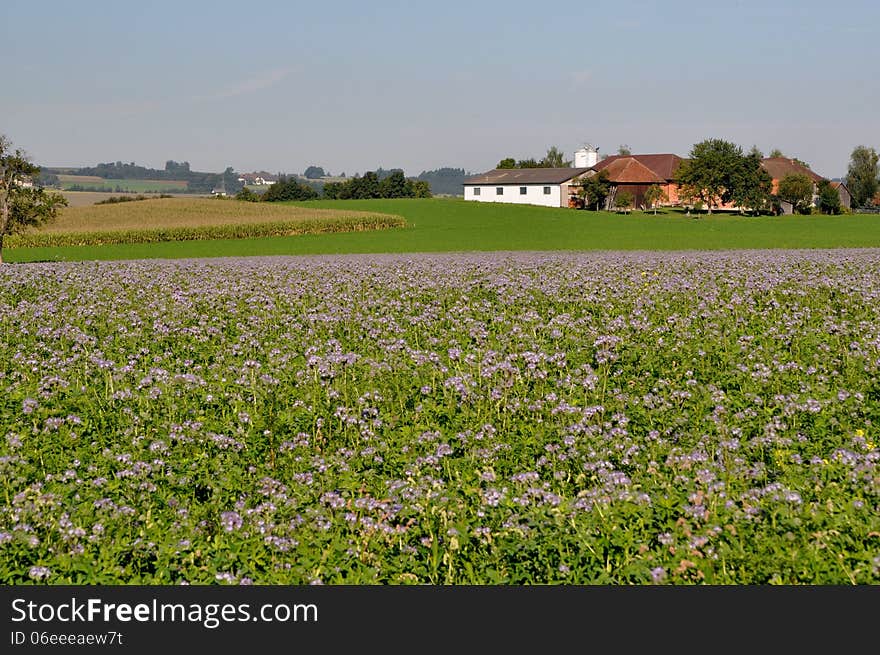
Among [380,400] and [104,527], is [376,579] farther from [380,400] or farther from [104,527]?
[380,400]

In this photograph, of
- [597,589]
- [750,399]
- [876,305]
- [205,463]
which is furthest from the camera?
[876,305]

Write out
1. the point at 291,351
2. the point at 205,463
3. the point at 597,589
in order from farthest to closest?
the point at 291,351 < the point at 205,463 < the point at 597,589

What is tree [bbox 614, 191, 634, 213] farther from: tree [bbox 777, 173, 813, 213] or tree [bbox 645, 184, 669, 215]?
tree [bbox 777, 173, 813, 213]

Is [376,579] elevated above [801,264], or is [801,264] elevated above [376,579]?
[801,264]

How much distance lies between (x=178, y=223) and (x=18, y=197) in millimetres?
37227

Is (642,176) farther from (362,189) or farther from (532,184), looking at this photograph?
(362,189)

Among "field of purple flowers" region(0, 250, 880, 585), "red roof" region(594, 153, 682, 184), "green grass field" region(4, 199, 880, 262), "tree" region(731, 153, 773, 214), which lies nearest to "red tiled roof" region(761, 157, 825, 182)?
"red roof" region(594, 153, 682, 184)

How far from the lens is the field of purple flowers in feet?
19.1

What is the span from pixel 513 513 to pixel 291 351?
6.29 m

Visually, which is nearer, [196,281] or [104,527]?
[104,527]

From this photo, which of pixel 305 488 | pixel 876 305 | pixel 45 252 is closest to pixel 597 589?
pixel 305 488

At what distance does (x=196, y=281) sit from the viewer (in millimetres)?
19578

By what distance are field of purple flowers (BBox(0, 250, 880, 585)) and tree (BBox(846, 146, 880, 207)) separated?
149 metres

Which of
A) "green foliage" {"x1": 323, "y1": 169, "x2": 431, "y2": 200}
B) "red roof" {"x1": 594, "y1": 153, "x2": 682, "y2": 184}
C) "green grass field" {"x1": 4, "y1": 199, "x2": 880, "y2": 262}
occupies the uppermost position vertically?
"red roof" {"x1": 594, "y1": 153, "x2": 682, "y2": 184}
